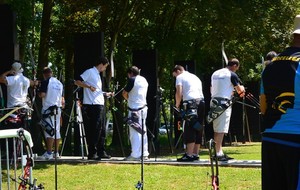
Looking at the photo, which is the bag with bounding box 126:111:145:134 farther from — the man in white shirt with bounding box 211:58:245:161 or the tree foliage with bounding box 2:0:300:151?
the tree foliage with bounding box 2:0:300:151

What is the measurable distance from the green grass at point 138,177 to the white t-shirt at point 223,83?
1.33 meters

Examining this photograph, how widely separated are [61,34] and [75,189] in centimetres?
1064

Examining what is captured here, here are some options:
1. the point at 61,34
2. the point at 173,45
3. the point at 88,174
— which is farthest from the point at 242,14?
the point at 88,174

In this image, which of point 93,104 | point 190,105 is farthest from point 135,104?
point 190,105

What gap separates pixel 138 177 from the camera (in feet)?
29.6

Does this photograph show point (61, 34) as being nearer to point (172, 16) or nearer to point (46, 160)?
point (172, 16)

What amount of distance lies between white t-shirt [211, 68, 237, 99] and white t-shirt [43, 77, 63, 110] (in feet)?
10.1

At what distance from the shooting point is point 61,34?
18.2m

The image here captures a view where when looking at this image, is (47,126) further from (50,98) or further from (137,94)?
(137,94)

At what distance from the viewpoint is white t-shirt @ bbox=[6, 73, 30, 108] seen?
10805 millimetres

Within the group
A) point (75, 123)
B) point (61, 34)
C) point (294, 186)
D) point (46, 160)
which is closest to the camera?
point (294, 186)

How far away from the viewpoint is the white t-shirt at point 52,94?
11336mm

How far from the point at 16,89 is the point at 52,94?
78 cm

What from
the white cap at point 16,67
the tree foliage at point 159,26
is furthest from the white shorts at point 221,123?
the tree foliage at point 159,26
